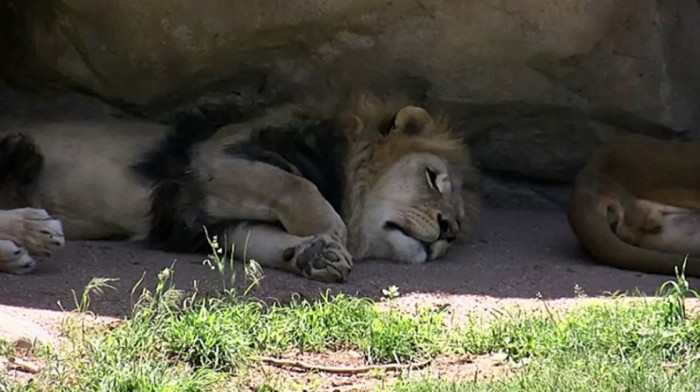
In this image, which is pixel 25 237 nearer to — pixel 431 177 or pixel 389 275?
pixel 389 275

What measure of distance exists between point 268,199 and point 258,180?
0.09 m

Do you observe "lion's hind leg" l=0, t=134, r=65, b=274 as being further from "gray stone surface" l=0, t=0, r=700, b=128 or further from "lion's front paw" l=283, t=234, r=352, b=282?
"gray stone surface" l=0, t=0, r=700, b=128

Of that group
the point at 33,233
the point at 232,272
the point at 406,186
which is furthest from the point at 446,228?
the point at 33,233

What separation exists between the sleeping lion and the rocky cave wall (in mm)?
263

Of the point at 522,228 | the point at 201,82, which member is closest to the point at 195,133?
the point at 201,82

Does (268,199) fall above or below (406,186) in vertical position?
below

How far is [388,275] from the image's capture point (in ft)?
17.1

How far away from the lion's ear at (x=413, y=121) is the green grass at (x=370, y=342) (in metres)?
1.58

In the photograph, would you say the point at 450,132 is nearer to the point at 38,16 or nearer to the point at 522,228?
the point at 522,228

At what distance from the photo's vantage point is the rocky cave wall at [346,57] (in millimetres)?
6020

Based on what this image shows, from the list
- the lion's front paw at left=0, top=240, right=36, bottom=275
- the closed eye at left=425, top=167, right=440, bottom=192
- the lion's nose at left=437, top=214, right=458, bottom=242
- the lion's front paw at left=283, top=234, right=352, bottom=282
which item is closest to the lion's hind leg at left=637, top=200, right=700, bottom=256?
the lion's nose at left=437, top=214, right=458, bottom=242

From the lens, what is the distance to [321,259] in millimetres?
4949

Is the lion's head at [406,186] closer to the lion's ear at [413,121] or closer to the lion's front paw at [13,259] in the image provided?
the lion's ear at [413,121]

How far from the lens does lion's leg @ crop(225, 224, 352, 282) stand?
16.2ft
